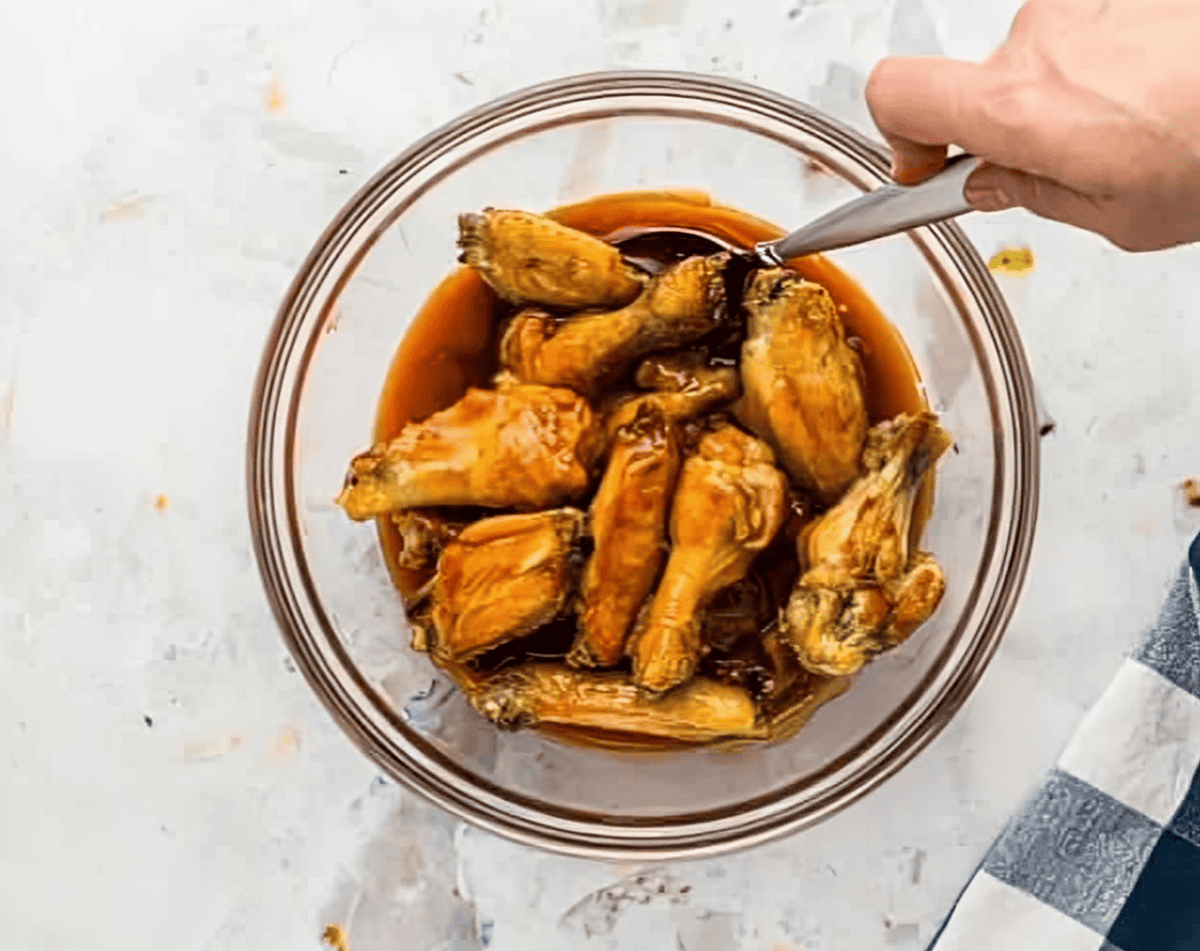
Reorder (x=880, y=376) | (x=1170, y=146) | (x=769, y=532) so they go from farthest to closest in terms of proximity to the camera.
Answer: (x=880, y=376), (x=769, y=532), (x=1170, y=146)

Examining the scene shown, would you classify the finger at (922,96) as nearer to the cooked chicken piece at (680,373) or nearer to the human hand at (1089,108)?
the human hand at (1089,108)

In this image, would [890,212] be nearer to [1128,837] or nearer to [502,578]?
[502,578]

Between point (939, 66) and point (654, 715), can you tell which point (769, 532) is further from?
point (939, 66)

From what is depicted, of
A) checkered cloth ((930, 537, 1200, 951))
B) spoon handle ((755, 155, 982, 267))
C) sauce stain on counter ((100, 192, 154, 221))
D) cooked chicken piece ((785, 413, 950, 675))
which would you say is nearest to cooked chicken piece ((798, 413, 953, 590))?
cooked chicken piece ((785, 413, 950, 675))

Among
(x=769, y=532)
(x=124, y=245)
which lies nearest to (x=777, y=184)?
(x=769, y=532)

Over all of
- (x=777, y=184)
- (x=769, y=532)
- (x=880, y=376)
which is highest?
(x=777, y=184)

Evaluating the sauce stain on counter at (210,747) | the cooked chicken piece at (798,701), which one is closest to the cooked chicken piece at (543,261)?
the cooked chicken piece at (798,701)
